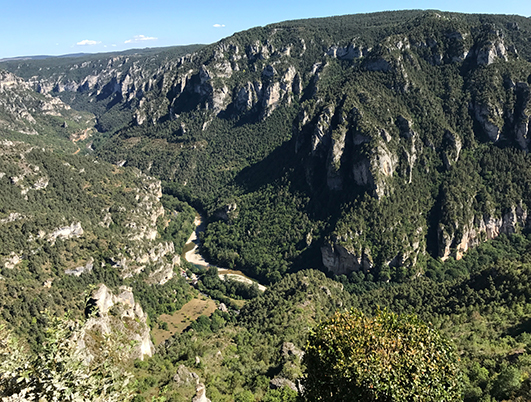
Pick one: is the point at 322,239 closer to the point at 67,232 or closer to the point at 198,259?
the point at 198,259

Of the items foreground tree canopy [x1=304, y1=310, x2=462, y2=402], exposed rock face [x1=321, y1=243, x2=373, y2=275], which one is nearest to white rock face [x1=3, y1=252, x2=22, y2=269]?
foreground tree canopy [x1=304, y1=310, x2=462, y2=402]

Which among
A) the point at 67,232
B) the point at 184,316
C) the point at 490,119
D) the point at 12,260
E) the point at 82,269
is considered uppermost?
the point at 490,119

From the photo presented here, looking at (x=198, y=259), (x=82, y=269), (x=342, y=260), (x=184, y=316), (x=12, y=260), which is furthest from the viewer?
(x=198, y=259)

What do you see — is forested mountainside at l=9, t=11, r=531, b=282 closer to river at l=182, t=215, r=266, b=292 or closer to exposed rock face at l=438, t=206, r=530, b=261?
exposed rock face at l=438, t=206, r=530, b=261

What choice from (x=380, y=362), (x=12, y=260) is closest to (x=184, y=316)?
(x=12, y=260)

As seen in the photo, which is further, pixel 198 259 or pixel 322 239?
pixel 198 259

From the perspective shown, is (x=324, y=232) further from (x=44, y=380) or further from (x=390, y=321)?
(x=44, y=380)

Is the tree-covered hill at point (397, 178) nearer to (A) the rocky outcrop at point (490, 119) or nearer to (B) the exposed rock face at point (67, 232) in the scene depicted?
(A) the rocky outcrop at point (490, 119)

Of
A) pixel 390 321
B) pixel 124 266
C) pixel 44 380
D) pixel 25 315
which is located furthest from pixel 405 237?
pixel 44 380
